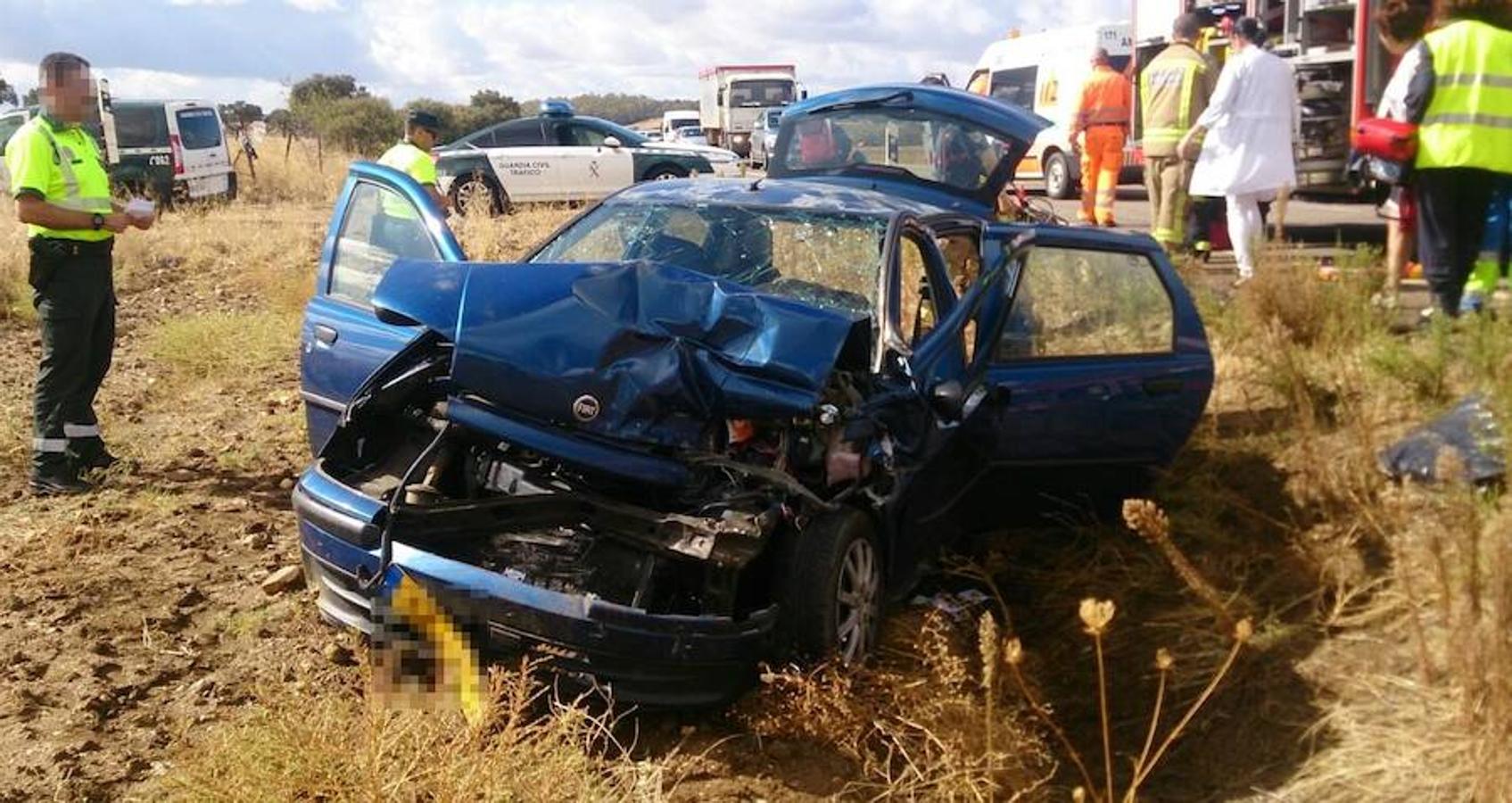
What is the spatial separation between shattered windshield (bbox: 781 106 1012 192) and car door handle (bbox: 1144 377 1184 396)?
1659 millimetres

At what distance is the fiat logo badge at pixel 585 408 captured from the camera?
360 centimetres

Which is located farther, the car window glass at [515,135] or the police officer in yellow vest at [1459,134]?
the car window glass at [515,135]

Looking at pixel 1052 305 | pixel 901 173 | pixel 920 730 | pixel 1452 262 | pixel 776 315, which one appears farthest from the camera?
pixel 901 173

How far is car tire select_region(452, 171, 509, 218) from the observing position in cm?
1567

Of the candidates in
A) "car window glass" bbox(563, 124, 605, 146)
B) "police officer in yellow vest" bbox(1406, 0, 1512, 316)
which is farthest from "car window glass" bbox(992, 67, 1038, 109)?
"police officer in yellow vest" bbox(1406, 0, 1512, 316)

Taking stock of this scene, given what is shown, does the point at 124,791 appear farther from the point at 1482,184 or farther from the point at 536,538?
the point at 1482,184

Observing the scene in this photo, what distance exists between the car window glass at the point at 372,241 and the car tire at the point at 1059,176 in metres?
13.7

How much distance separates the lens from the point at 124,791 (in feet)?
11.0

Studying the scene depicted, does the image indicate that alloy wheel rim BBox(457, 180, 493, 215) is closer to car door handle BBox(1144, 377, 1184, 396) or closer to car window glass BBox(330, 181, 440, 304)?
car window glass BBox(330, 181, 440, 304)

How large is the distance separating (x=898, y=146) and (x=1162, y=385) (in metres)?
2.18

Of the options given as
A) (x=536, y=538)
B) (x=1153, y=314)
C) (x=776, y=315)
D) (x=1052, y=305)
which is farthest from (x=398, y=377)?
(x=1153, y=314)

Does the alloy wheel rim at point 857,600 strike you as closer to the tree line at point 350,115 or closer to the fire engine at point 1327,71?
the fire engine at point 1327,71

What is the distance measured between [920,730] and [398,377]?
1.80 meters

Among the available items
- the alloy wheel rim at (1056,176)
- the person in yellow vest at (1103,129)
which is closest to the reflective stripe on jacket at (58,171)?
the person in yellow vest at (1103,129)
